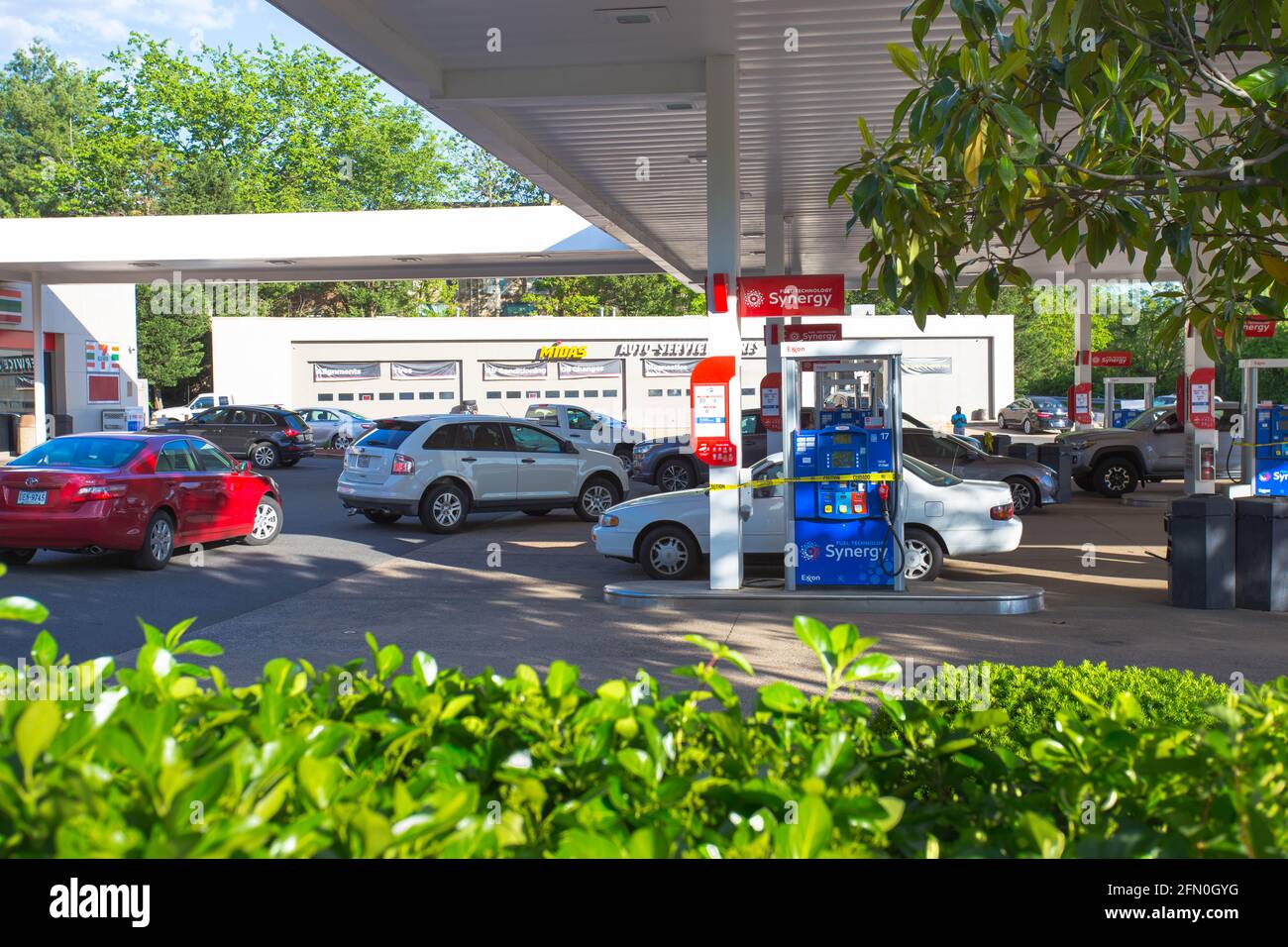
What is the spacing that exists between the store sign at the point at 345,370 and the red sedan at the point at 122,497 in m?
36.5

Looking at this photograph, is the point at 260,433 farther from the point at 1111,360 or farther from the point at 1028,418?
the point at 1028,418

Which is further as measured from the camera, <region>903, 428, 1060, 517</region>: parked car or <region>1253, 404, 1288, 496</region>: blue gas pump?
<region>903, 428, 1060, 517</region>: parked car

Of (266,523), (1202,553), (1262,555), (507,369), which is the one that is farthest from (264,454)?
(1262,555)

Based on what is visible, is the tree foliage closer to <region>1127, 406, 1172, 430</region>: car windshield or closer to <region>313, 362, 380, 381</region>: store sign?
<region>1127, 406, 1172, 430</region>: car windshield

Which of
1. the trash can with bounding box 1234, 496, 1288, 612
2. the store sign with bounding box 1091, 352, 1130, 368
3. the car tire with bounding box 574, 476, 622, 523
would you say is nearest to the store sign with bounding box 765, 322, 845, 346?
the car tire with bounding box 574, 476, 622, 523

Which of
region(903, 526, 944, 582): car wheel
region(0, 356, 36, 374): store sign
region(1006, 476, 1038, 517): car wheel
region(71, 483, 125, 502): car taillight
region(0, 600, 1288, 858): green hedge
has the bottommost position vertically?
region(903, 526, 944, 582): car wheel

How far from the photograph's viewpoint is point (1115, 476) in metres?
23.6

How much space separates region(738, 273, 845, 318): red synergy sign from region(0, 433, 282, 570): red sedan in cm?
711

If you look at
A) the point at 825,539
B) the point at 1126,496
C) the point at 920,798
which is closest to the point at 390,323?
the point at 1126,496

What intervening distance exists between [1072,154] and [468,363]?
153 ft

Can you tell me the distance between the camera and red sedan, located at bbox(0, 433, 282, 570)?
1327 cm

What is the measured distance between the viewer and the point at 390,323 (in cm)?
5134
